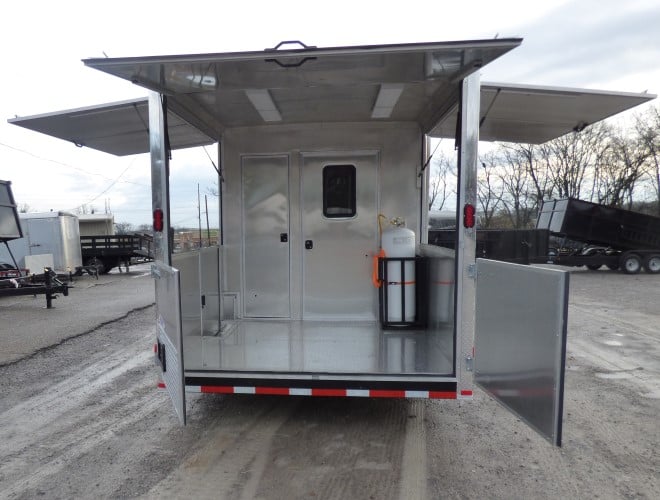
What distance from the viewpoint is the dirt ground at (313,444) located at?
8.77ft

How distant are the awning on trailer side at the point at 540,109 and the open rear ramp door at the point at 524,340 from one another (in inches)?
55.8

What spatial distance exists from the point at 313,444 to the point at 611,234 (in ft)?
51.5

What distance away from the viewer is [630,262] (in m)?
15.3

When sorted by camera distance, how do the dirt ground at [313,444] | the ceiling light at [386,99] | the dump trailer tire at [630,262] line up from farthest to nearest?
the dump trailer tire at [630,262] < the ceiling light at [386,99] < the dirt ground at [313,444]

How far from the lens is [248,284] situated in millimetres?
5133

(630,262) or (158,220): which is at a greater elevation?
(158,220)

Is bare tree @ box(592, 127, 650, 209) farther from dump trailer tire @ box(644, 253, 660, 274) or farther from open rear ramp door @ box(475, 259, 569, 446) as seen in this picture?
open rear ramp door @ box(475, 259, 569, 446)

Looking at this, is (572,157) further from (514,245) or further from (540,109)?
(540,109)

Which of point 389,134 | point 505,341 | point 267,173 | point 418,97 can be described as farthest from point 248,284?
point 505,341

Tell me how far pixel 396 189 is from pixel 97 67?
3120 millimetres

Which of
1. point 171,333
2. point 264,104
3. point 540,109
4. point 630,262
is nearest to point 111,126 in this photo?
point 264,104

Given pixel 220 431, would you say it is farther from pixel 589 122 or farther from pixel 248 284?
pixel 589 122

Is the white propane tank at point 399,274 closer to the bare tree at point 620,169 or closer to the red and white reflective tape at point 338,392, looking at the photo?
the red and white reflective tape at point 338,392

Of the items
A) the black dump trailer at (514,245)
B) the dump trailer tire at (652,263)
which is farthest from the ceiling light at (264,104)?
the dump trailer tire at (652,263)
